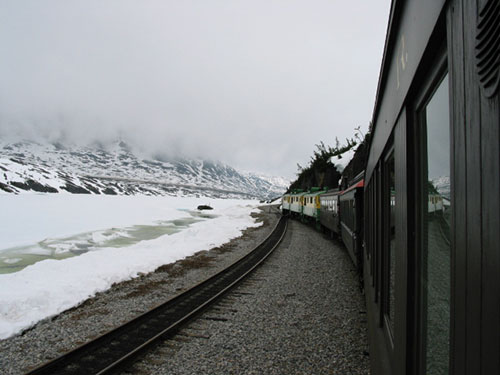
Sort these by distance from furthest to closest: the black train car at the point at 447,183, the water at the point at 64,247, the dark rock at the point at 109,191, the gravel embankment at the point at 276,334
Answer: the dark rock at the point at 109,191 < the water at the point at 64,247 < the gravel embankment at the point at 276,334 < the black train car at the point at 447,183

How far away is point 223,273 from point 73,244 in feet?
36.9

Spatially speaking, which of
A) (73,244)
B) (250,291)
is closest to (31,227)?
(73,244)

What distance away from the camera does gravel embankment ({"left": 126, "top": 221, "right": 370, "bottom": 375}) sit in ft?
16.4

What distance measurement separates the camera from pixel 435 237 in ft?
4.47

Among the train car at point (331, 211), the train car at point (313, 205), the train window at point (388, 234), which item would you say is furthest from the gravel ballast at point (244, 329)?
the train car at point (313, 205)

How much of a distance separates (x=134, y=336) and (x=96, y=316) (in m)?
1.52

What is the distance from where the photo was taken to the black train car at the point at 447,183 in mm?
703

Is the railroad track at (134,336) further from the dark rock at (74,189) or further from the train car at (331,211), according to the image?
the dark rock at (74,189)

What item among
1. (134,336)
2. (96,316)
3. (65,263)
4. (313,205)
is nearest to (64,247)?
(65,263)

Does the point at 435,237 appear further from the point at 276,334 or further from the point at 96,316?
the point at 96,316

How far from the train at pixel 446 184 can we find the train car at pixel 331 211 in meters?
13.3

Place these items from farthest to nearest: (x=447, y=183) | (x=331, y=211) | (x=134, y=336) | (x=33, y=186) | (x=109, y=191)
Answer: (x=109, y=191) → (x=33, y=186) → (x=331, y=211) → (x=134, y=336) → (x=447, y=183)

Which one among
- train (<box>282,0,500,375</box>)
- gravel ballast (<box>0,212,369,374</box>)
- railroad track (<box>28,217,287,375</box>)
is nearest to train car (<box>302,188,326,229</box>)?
gravel ballast (<box>0,212,369,374</box>)

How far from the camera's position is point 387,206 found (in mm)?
3002
